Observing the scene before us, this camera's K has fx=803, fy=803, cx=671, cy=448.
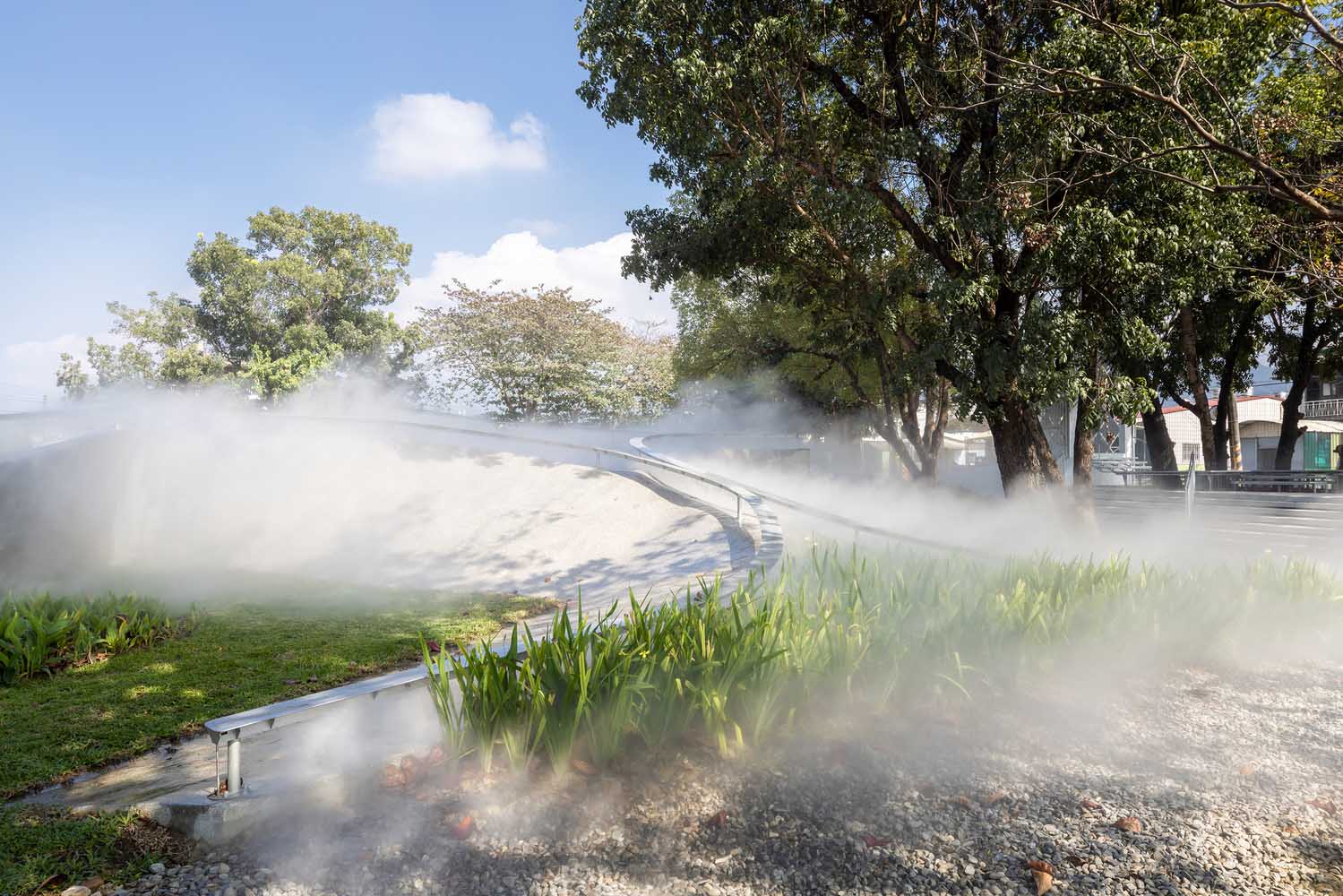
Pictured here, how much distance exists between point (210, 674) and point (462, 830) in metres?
4.17

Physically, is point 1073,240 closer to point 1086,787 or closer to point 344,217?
point 1086,787

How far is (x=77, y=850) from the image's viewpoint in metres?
3.15

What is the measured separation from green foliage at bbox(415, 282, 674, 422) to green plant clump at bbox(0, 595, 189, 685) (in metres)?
20.9

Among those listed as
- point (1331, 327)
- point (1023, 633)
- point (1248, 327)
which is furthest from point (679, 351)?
point (1023, 633)

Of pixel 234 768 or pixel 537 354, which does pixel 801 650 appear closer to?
pixel 234 768

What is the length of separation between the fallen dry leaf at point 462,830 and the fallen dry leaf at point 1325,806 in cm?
348

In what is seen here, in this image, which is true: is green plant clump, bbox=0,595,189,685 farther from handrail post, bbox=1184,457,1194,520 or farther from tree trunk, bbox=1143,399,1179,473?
tree trunk, bbox=1143,399,1179,473

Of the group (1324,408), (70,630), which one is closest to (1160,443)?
(1324,408)

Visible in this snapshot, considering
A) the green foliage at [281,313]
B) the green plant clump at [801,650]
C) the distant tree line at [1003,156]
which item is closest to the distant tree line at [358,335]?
the green foliage at [281,313]

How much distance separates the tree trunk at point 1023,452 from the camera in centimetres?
1278

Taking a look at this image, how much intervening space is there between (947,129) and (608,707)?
1262 centimetres

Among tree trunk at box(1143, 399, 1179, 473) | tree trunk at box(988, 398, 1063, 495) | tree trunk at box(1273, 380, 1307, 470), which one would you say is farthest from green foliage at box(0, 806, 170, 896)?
tree trunk at box(1273, 380, 1307, 470)

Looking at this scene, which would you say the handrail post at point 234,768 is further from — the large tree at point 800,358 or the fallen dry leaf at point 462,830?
the large tree at point 800,358

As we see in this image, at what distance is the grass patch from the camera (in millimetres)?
2934
